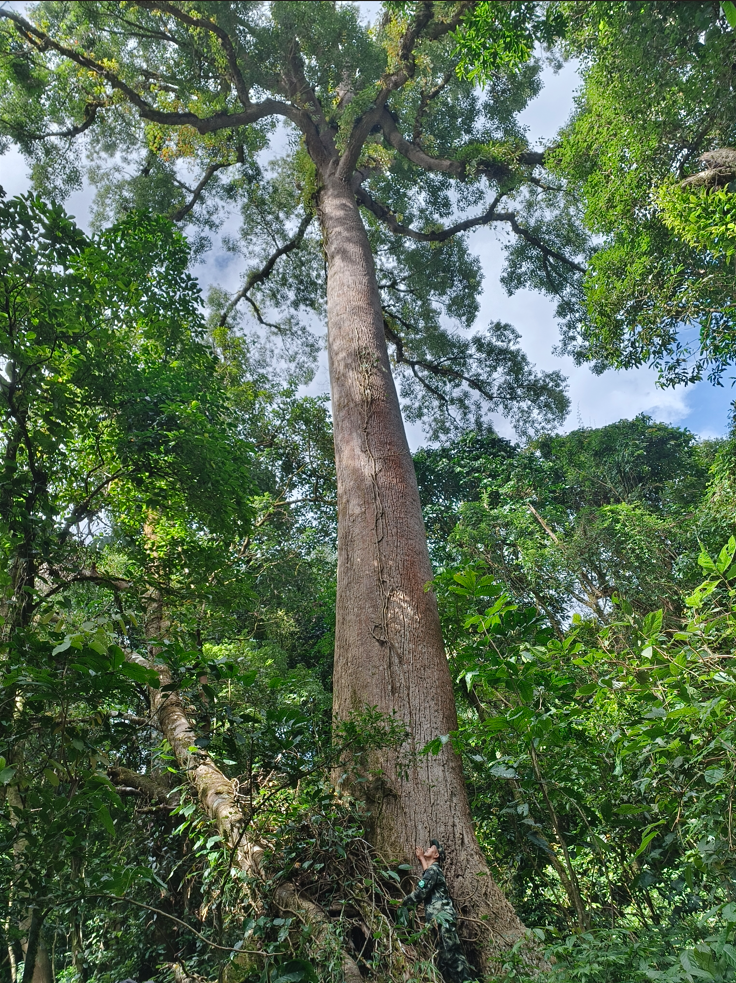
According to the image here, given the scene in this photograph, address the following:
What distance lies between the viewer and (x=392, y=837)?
8.09ft

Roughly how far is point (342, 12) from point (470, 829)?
892 cm

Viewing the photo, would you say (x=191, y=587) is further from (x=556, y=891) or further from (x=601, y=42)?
(x=601, y=42)

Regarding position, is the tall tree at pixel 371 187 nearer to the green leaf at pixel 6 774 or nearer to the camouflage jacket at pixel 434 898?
the camouflage jacket at pixel 434 898

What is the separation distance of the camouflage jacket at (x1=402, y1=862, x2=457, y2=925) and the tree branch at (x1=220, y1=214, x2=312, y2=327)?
9.88m

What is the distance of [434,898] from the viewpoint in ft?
7.25

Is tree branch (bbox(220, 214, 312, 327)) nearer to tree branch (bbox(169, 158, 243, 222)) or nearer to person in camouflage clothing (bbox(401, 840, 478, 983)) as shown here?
tree branch (bbox(169, 158, 243, 222))

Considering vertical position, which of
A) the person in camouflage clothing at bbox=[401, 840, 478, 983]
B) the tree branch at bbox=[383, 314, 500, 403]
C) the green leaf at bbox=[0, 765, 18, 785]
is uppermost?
the tree branch at bbox=[383, 314, 500, 403]

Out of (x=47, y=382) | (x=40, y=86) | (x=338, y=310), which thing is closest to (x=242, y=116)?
(x=40, y=86)

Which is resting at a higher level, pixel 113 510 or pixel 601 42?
pixel 601 42

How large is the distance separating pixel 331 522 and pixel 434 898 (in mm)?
7766

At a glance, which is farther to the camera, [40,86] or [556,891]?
[40,86]

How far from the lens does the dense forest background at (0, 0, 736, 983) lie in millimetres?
1869

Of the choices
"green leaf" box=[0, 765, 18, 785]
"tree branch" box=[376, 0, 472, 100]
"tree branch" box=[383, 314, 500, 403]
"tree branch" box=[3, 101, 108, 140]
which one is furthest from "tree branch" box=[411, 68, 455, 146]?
"green leaf" box=[0, 765, 18, 785]

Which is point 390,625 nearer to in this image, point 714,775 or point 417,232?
point 714,775
